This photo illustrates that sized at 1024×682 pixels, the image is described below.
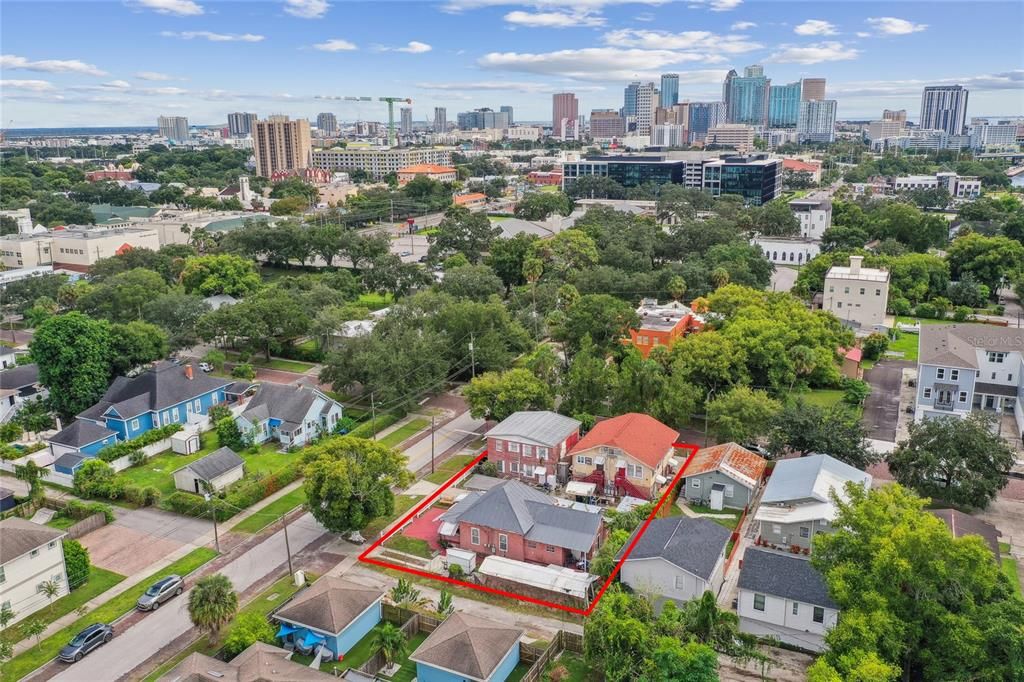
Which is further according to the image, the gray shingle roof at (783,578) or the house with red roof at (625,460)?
the house with red roof at (625,460)

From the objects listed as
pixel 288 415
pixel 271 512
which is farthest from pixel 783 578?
pixel 288 415

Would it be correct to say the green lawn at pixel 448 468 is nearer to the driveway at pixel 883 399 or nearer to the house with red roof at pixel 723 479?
the house with red roof at pixel 723 479

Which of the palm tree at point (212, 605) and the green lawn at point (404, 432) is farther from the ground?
the palm tree at point (212, 605)

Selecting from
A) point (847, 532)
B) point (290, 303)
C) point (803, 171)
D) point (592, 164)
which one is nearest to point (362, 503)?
point (847, 532)

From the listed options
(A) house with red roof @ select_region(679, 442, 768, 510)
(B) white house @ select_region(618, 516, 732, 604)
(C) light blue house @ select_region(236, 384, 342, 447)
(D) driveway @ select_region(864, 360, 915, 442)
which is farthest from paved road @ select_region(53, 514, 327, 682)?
(D) driveway @ select_region(864, 360, 915, 442)

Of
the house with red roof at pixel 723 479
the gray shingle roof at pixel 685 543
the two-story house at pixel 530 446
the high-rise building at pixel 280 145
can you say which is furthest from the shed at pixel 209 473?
the high-rise building at pixel 280 145

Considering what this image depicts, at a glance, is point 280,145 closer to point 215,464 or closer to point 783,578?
point 215,464

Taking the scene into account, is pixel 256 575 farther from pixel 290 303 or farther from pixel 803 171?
pixel 803 171
